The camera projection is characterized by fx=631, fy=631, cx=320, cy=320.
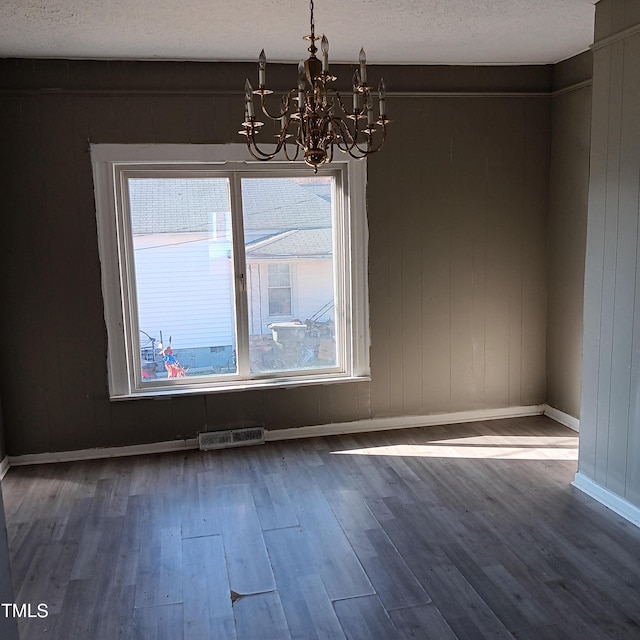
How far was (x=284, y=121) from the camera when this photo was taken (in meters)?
2.44

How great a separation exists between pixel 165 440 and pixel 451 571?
2.30m

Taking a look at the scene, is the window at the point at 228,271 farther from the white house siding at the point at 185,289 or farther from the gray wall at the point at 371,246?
the gray wall at the point at 371,246

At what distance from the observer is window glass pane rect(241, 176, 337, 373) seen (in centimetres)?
443

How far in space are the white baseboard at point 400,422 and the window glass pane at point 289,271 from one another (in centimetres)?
45

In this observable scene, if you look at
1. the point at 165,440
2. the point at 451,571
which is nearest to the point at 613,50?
the point at 451,571

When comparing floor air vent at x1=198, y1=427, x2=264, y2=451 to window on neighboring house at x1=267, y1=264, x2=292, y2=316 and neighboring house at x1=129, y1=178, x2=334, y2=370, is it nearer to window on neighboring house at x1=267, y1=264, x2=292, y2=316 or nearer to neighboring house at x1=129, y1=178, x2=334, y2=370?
neighboring house at x1=129, y1=178, x2=334, y2=370

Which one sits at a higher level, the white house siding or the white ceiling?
the white ceiling

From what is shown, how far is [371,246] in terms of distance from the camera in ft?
14.7

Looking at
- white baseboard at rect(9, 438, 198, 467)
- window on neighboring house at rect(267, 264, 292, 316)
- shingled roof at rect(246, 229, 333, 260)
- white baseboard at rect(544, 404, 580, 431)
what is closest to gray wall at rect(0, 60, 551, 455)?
white baseboard at rect(9, 438, 198, 467)

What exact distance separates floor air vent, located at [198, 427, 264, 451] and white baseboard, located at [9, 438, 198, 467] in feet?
0.28

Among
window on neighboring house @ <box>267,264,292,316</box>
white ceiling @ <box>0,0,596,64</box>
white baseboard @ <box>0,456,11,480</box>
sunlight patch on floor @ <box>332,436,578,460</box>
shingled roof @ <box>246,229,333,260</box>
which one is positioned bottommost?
sunlight patch on floor @ <box>332,436,578,460</box>

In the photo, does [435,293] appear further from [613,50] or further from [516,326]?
[613,50]

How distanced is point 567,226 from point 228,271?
245 centimetres

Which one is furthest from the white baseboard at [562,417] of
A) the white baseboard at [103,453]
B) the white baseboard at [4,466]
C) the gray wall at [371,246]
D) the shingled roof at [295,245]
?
the white baseboard at [4,466]
